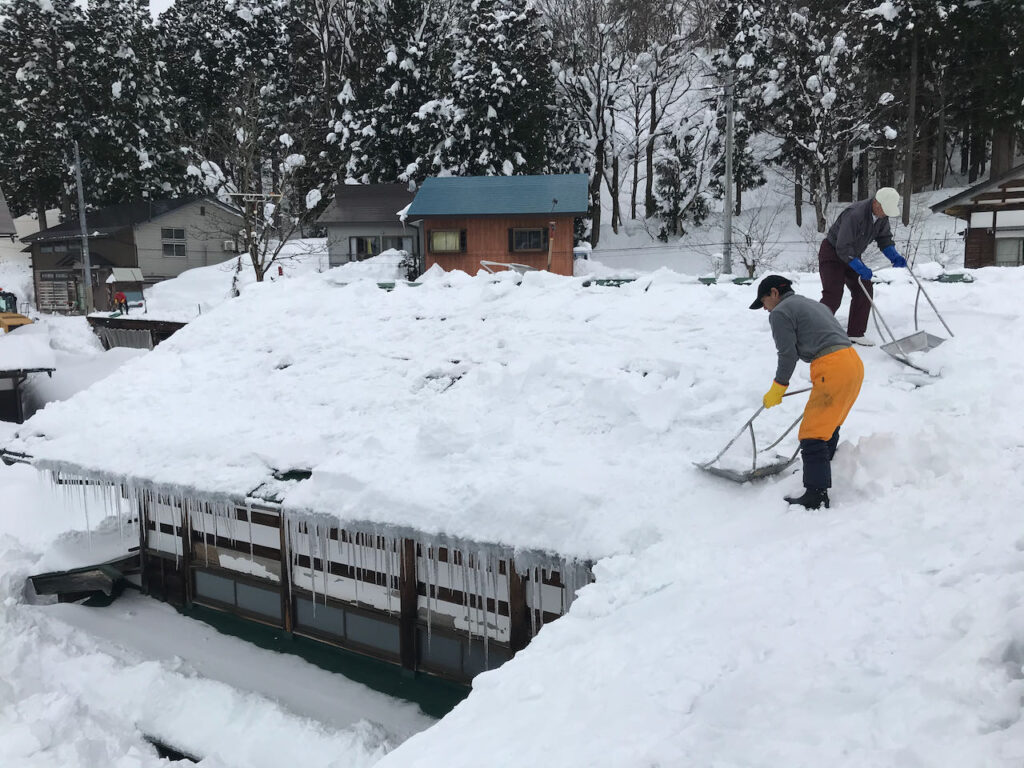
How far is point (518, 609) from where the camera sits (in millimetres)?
6137

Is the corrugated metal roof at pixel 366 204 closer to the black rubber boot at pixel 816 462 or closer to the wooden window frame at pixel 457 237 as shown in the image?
the wooden window frame at pixel 457 237

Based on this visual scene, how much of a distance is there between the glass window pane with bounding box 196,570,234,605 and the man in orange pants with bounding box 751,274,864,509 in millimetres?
6539

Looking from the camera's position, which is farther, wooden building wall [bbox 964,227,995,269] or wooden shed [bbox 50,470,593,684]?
wooden building wall [bbox 964,227,995,269]

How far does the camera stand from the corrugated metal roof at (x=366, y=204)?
97.2 feet

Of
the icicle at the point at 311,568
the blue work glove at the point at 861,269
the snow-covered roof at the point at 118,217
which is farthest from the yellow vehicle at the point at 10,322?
the blue work glove at the point at 861,269

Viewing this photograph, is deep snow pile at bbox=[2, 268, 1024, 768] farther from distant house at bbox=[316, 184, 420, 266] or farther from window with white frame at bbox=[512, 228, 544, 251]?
distant house at bbox=[316, 184, 420, 266]

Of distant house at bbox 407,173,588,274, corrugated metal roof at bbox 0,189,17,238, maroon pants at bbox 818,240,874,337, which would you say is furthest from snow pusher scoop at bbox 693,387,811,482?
distant house at bbox 407,173,588,274

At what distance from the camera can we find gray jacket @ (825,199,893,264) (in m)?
→ 6.77

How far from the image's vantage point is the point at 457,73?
100ft

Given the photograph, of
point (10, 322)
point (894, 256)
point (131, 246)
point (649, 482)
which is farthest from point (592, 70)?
point (649, 482)

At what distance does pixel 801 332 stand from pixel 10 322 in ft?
83.6

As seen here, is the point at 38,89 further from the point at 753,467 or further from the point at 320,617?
the point at 753,467

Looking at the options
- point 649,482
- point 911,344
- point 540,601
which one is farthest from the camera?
point 911,344

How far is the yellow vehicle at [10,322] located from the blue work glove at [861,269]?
80.4 feet
